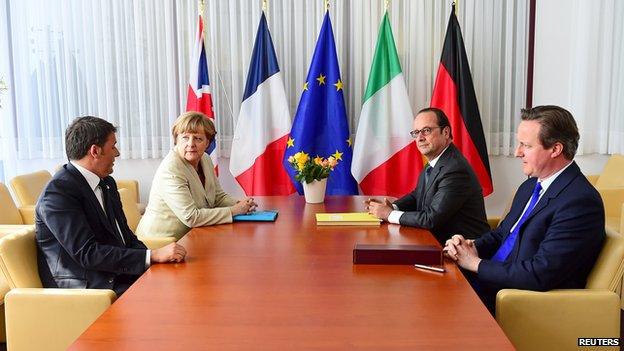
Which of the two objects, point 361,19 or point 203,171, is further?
point 361,19

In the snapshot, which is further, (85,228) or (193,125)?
(193,125)

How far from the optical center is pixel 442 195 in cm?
296

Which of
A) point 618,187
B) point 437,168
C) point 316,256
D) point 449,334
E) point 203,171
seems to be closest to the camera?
point 449,334

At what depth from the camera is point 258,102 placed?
4.82m

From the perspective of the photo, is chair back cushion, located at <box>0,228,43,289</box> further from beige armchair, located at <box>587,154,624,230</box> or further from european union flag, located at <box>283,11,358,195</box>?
beige armchair, located at <box>587,154,624,230</box>

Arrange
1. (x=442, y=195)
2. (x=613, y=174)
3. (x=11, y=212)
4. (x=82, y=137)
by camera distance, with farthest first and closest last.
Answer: (x=613, y=174) → (x=11, y=212) → (x=442, y=195) → (x=82, y=137)

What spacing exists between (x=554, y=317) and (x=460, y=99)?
116 inches

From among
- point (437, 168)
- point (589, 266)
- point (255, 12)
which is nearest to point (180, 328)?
point (589, 266)

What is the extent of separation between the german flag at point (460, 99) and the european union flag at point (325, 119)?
2.49ft

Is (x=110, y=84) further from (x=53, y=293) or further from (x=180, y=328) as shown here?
(x=180, y=328)

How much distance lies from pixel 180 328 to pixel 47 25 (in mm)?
4124
